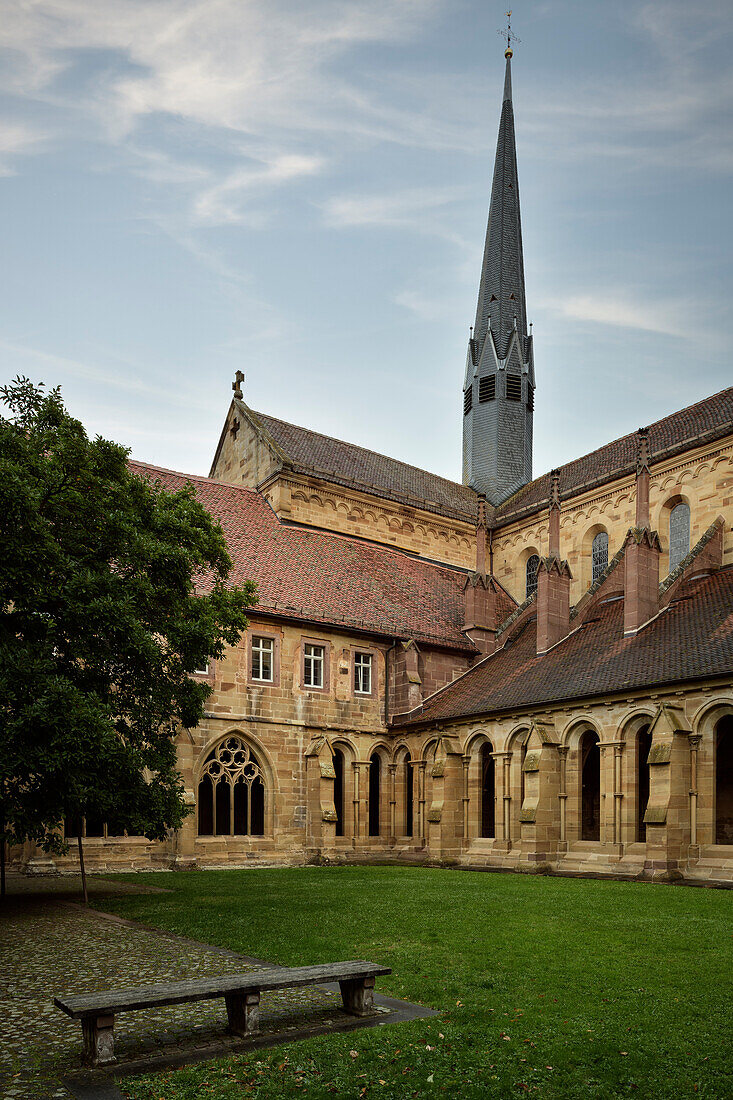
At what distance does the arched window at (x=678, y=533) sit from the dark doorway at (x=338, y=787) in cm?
1339

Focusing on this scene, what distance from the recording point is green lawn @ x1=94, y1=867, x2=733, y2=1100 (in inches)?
243

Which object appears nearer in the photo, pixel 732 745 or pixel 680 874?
pixel 680 874

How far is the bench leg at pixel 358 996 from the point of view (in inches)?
306

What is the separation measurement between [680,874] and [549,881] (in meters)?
2.95

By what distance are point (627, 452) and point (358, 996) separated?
3124cm

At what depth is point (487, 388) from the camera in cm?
4644

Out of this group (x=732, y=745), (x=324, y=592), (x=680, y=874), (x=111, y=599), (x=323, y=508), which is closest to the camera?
(x=111, y=599)

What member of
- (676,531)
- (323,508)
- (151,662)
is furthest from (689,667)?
(323,508)

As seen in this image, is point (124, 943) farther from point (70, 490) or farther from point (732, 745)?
point (732, 745)

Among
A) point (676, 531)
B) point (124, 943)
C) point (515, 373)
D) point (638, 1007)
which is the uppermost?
point (515, 373)

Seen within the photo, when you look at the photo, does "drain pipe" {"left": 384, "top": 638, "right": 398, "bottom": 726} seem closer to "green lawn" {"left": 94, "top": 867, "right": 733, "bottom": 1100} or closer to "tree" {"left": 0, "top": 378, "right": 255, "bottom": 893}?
"tree" {"left": 0, "top": 378, "right": 255, "bottom": 893}

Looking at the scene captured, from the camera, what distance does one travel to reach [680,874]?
20.3 metres

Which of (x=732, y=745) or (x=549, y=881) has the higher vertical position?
(x=732, y=745)

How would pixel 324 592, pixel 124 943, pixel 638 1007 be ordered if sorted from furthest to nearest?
Result: pixel 324 592 → pixel 124 943 → pixel 638 1007
